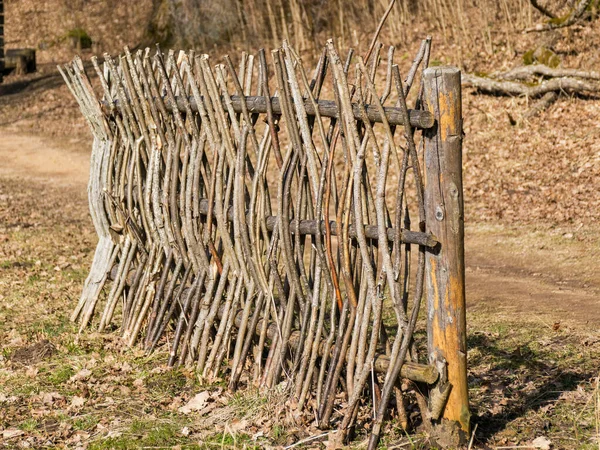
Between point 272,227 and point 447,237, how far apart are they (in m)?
1.08

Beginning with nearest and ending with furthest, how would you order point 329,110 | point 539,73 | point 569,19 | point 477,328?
point 329,110
point 477,328
point 539,73
point 569,19

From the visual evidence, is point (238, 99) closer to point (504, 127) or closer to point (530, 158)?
point (530, 158)

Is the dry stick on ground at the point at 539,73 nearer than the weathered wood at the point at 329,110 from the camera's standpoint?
No

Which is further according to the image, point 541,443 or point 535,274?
point 535,274

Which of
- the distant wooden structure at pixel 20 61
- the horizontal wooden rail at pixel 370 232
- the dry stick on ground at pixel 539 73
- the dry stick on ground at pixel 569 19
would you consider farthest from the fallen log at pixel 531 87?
the distant wooden structure at pixel 20 61

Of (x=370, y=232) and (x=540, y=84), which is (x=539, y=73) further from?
(x=370, y=232)

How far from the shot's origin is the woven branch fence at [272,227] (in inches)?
134

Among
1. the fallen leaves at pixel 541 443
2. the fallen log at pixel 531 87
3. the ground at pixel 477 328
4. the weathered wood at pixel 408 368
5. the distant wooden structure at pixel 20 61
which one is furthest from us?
the distant wooden structure at pixel 20 61

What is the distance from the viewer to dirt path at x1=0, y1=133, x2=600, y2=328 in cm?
584

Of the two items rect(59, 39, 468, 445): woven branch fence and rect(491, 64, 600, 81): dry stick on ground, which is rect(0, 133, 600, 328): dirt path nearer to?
rect(59, 39, 468, 445): woven branch fence

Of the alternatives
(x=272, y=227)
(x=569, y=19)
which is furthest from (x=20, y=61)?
(x=272, y=227)

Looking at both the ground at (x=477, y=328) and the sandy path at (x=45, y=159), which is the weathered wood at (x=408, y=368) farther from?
the sandy path at (x=45, y=159)

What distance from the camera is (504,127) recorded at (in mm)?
11391

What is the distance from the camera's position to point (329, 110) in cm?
359
